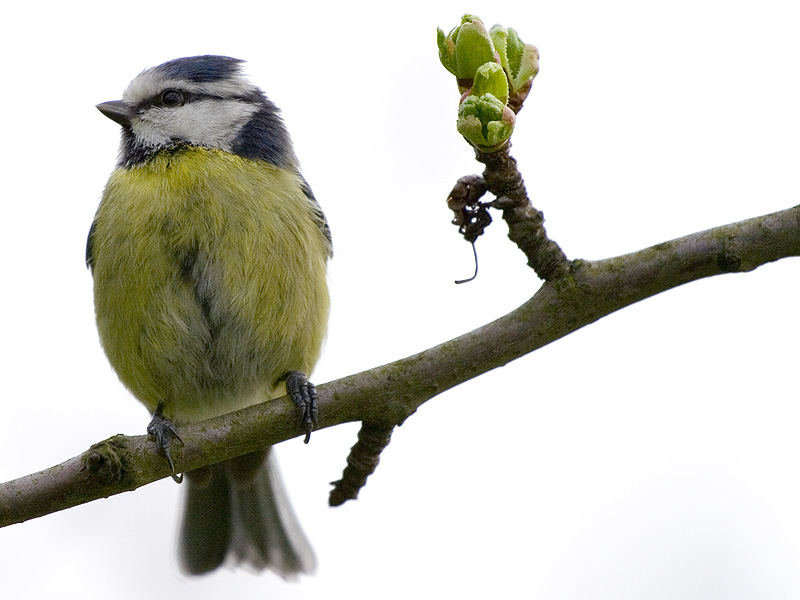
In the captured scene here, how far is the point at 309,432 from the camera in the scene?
2.88 m

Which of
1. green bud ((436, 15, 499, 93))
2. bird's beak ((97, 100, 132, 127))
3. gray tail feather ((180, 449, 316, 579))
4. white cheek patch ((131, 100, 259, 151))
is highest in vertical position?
bird's beak ((97, 100, 132, 127))

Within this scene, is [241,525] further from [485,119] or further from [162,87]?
[485,119]

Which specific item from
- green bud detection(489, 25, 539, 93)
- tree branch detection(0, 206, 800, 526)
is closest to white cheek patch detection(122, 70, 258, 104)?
tree branch detection(0, 206, 800, 526)

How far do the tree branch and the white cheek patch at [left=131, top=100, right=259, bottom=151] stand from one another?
1.63 meters

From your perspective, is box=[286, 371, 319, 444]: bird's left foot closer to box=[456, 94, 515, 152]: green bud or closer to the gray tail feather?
box=[456, 94, 515, 152]: green bud

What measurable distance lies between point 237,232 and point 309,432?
3.55 feet

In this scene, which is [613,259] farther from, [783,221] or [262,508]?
[262,508]

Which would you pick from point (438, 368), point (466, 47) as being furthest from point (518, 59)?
point (438, 368)

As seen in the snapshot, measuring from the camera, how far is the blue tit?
3.58 metres

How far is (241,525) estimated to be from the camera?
15.3ft

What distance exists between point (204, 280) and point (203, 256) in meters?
0.10

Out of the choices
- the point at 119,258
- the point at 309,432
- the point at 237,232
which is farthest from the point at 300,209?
the point at 309,432

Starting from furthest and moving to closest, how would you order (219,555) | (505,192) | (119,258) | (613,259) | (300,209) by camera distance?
(219,555)
(300,209)
(119,258)
(613,259)
(505,192)

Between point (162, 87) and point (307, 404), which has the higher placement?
point (162, 87)
